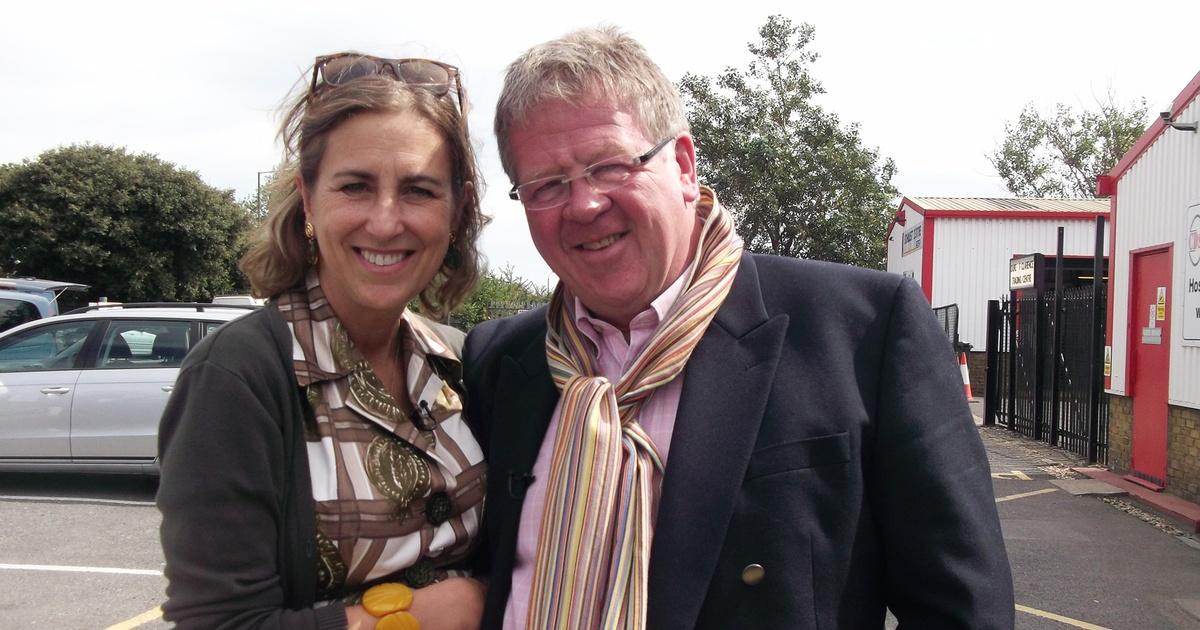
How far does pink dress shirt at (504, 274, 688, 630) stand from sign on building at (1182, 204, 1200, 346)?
7.74 meters

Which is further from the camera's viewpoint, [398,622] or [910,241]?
[910,241]

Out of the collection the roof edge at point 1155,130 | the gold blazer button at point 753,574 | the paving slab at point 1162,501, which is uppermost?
the roof edge at point 1155,130

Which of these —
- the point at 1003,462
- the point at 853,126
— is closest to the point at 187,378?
the point at 1003,462

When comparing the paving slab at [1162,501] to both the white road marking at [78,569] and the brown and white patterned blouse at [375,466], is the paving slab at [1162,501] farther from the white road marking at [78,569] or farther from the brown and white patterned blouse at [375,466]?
the white road marking at [78,569]

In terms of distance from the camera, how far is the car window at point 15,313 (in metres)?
10.2

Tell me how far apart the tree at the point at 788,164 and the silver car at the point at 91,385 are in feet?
71.7

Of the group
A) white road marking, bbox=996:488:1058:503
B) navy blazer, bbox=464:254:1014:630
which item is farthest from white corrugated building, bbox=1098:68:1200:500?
navy blazer, bbox=464:254:1014:630

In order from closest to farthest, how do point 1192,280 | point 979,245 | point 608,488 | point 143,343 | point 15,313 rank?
point 608,488, point 143,343, point 1192,280, point 15,313, point 979,245

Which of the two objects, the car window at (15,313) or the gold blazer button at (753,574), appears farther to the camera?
the car window at (15,313)

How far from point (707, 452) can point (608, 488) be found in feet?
0.69

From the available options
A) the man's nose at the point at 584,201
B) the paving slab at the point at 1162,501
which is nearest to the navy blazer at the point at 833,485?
the man's nose at the point at 584,201

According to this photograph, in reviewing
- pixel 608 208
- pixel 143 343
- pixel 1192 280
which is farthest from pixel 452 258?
pixel 1192 280

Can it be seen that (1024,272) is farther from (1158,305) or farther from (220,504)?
(220,504)

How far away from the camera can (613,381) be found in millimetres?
2018
